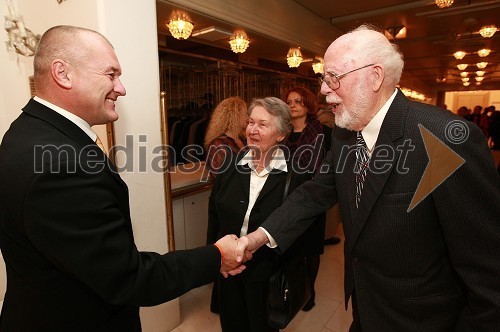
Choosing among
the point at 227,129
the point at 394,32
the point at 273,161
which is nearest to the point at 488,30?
the point at 394,32

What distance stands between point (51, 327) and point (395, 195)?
48.1 inches

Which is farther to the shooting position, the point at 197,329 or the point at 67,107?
the point at 197,329

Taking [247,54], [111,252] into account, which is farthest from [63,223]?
[247,54]

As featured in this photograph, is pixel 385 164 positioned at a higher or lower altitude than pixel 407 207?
higher

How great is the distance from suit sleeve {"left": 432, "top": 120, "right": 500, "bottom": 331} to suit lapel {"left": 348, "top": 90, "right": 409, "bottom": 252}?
0.17 m

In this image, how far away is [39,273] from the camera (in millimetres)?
952

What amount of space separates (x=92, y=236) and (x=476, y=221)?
1114 mm

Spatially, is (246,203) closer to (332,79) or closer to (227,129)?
(332,79)

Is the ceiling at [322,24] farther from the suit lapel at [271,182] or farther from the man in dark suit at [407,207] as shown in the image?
the man in dark suit at [407,207]

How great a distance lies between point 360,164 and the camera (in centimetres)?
123

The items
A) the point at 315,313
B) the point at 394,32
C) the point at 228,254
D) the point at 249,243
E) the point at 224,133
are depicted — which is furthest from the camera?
the point at 394,32

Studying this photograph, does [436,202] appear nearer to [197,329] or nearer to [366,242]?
[366,242]

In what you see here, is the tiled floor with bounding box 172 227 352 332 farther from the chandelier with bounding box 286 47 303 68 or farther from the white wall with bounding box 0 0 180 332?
the chandelier with bounding box 286 47 303 68

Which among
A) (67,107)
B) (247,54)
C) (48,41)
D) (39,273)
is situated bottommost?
(39,273)
